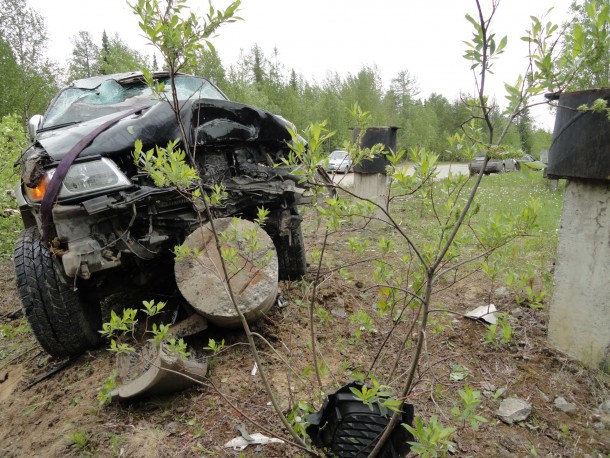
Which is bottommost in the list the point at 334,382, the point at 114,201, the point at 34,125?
the point at 334,382

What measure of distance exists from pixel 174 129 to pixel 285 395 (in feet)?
6.08

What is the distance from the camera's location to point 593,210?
229 cm

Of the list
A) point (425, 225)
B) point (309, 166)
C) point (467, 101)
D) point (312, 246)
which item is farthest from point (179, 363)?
point (425, 225)

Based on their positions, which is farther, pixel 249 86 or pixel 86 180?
pixel 249 86

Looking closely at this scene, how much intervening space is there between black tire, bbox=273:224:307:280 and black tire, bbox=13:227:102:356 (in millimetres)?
1578

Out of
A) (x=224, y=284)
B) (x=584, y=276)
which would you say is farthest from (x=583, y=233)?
(x=224, y=284)

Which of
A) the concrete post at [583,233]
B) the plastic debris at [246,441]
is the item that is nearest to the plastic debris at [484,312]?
the concrete post at [583,233]

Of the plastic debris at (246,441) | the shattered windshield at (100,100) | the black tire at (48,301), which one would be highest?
the shattered windshield at (100,100)

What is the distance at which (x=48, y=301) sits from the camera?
2525mm

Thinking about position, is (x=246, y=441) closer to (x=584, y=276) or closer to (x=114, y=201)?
(x=114, y=201)

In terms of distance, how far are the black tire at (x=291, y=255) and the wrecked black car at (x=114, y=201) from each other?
0.27 ft

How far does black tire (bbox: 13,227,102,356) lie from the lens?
252cm

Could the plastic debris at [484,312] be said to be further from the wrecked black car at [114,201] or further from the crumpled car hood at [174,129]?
the crumpled car hood at [174,129]

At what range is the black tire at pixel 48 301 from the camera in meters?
2.52
